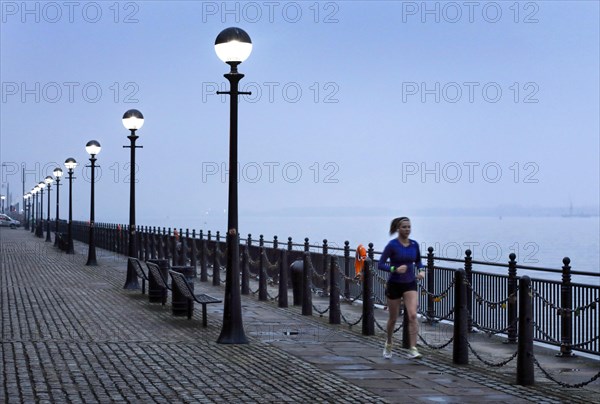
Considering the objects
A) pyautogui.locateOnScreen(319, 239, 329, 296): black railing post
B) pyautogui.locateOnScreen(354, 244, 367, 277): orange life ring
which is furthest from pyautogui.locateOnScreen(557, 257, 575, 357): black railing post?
pyautogui.locateOnScreen(354, 244, 367, 277): orange life ring

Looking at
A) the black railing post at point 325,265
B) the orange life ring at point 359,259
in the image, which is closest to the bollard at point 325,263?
the black railing post at point 325,265

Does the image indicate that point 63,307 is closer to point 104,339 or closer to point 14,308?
point 14,308

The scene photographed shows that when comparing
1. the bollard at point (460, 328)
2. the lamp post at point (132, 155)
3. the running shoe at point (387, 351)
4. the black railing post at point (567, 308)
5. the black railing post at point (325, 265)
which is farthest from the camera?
the lamp post at point (132, 155)

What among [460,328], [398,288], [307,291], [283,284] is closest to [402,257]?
[398,288]

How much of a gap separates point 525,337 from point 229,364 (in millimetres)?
3656

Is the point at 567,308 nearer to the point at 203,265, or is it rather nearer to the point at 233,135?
the point at 233,135

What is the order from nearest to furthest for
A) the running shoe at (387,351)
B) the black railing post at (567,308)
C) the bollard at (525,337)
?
the bollard at (525,337)
the running shoe at (387,351)
the black railing post at (567,308)

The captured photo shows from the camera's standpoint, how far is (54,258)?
137 feet

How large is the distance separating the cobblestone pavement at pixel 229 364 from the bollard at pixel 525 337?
6.7 inches

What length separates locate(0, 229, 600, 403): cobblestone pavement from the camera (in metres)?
10.6

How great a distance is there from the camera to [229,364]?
12.7m

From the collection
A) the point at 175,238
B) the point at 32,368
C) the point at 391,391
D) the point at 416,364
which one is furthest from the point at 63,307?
the point at 175,238

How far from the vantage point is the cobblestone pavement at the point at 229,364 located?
1055 centimetres

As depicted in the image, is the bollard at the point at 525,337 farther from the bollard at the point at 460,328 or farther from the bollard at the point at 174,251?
the bollard at the point at 174,251
